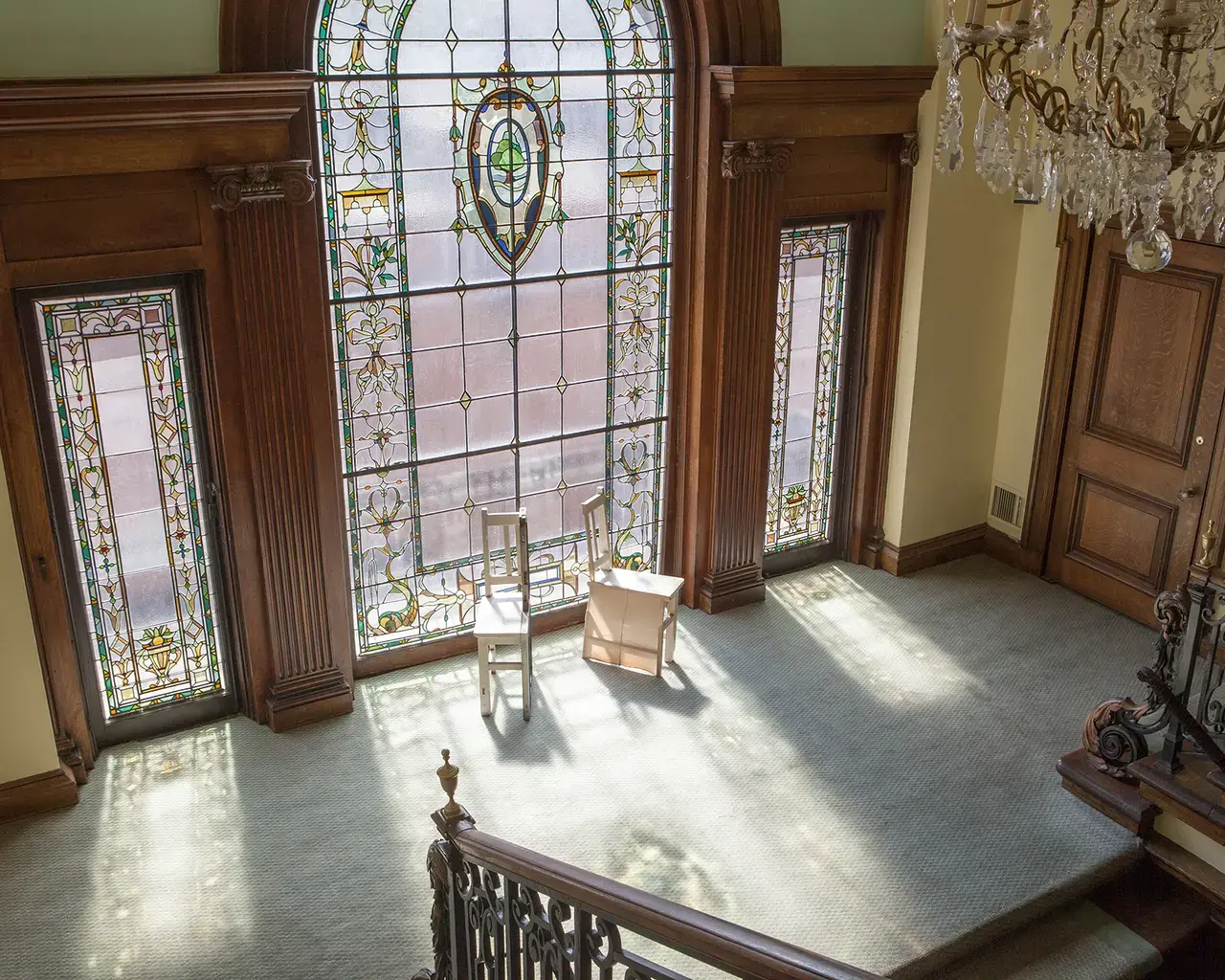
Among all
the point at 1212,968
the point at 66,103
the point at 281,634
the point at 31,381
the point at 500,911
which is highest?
the point at 66,103

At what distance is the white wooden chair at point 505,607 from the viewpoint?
5133mm

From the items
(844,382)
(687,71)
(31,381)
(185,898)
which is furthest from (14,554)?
(844,382)

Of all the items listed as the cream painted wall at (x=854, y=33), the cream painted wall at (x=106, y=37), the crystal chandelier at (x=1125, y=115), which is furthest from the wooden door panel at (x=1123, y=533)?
the cream painted wall at (x=106, y=37)

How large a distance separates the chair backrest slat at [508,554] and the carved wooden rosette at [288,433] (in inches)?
26.0

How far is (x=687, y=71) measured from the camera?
17.9 feet

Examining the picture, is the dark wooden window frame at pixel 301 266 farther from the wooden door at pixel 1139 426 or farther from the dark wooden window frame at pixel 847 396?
the wooden door at pixel 1139 426

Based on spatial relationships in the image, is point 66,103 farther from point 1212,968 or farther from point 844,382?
point 1212,968

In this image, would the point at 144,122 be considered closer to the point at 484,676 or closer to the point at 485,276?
the point at 485,276

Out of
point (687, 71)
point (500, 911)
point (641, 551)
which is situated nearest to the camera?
point (500, 911)

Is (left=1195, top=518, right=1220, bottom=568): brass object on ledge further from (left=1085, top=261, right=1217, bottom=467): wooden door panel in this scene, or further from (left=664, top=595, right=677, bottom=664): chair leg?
(left=664, top=595, right=677, bottom=664): chair leg

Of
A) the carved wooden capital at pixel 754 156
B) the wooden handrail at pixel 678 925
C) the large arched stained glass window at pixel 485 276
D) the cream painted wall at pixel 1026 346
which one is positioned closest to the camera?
the wooden handrail at pixel 678 925

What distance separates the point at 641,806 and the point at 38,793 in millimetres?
2327

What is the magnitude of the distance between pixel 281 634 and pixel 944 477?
12.1 feet

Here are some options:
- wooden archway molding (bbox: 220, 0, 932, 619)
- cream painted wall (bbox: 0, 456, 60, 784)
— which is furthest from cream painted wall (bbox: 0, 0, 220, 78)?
wooden archway molding (bbox: 220, 0, 932, 619)
